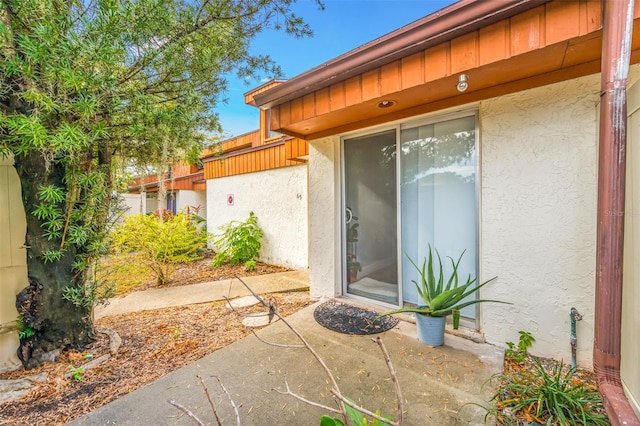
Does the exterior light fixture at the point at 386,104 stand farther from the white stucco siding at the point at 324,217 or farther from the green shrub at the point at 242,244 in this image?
the green shrub at the point at 242,244

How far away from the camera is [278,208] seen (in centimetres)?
625

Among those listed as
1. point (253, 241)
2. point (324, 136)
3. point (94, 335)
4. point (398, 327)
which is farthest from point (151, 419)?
point (253, 241)

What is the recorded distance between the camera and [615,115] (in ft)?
5.30

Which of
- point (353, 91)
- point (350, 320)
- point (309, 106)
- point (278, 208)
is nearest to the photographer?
point (353, 91)

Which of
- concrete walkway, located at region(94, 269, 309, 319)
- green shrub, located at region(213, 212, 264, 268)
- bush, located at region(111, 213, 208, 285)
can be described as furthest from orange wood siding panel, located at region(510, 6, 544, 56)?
green shrub, located at region(213, 212, 264, 268)

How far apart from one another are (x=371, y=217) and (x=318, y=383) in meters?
2.00

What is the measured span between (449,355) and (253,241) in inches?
187

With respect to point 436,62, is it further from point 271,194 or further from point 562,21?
point 271,194

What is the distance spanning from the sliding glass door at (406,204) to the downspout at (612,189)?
3.57ft

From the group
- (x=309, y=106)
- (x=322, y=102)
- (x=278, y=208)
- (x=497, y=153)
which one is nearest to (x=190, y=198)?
(x=278, y=208)

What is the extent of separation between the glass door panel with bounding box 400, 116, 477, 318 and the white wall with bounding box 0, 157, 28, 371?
A: 3.59 meters

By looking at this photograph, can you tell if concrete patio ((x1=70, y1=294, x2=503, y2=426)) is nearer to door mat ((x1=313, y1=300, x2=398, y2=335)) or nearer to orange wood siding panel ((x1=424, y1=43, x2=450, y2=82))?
door mat ((x1=313, y1=300, x2=398, y2=335))

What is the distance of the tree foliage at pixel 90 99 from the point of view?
182 centimetres

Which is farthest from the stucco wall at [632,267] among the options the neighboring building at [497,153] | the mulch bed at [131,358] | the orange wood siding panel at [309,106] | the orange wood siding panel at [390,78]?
the mulch bed at [131,358]
